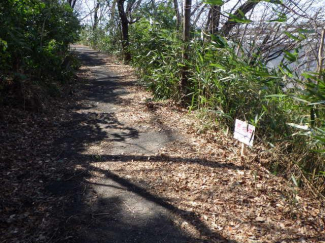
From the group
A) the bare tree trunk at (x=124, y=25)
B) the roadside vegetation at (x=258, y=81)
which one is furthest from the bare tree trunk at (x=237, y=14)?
the bare tree trunk at (x=124, y=25)

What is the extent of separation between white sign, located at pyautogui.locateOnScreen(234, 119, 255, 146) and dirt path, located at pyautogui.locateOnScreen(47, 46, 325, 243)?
38 centimetres

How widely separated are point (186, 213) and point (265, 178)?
1.21m

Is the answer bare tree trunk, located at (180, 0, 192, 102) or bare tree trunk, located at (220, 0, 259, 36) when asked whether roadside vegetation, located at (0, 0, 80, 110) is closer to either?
bare tree trunk, located at (180, 0, 192, 102)

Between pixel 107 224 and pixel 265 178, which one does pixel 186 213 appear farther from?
pixel 265 178

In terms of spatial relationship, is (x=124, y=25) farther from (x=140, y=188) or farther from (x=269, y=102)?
(x=140, y=188)

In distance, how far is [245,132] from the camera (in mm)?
3533

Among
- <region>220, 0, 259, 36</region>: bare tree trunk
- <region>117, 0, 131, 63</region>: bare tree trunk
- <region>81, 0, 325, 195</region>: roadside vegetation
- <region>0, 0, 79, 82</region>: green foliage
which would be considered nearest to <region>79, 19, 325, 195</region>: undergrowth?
<region>81, 0, 325, 195</region>: roadside vegetation

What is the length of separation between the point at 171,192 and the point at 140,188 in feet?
1.21

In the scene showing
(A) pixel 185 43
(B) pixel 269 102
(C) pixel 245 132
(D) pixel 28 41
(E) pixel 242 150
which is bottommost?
(E) pixel 242 150

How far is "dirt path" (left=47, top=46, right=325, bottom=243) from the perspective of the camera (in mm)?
2564

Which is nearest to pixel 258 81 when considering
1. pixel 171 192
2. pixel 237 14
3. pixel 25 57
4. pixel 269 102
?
pixel 269 102

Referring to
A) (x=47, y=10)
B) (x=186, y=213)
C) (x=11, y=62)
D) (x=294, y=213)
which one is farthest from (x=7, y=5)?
(x=294, y=213)

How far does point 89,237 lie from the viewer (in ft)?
8.16

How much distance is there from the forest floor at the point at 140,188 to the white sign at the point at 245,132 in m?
0.37
